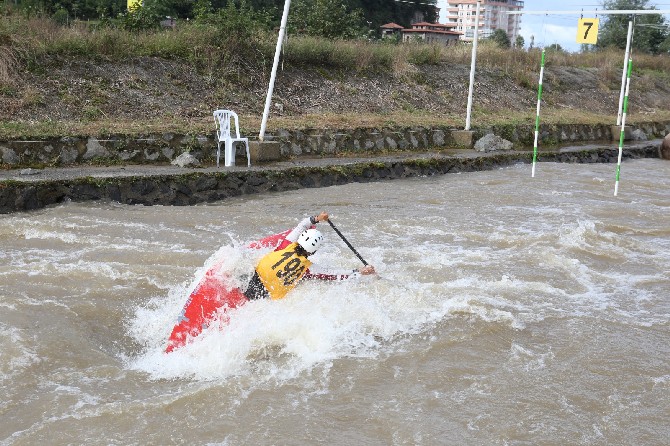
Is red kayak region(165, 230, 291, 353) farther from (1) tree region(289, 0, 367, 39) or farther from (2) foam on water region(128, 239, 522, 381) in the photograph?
(1) tree region(289, 0, 367, 39)

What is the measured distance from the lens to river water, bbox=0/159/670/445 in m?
5.54

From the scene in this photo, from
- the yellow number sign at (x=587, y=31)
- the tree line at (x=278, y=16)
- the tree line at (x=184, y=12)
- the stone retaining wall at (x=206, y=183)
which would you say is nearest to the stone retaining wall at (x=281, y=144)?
the stone retaining wall at (x=206, y=183)

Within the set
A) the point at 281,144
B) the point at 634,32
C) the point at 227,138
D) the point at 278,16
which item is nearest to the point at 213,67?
the point at 281,144

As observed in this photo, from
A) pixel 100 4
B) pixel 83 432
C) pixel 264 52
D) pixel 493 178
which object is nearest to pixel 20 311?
pixel 83 432

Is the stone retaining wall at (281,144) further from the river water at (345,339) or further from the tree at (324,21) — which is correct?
the tree at (324,21)

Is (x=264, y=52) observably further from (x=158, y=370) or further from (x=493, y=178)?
(x=158, y=370)

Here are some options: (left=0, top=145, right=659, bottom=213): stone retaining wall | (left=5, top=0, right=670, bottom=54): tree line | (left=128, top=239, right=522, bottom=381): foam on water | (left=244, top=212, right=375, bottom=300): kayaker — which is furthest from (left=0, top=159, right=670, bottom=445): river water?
(left=5, top=0, right=670, bottom=54): tree line

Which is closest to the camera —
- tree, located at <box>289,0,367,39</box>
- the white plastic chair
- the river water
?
the river water

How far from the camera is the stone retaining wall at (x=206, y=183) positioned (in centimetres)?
1097

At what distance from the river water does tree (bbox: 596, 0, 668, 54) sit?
108ft

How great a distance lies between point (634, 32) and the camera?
40969mm

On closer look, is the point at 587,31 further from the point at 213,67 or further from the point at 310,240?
the point at 310,240

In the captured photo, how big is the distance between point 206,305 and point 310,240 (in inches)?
42.8

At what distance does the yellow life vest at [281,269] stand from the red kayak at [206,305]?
0.27 metres
